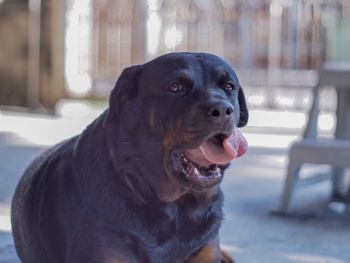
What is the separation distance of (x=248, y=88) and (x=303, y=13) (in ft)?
5.45

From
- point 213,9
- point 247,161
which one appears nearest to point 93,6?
point 213,9

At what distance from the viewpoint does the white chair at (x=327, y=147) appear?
19.6 feet

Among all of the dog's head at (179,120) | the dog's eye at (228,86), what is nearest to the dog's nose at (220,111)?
the dog's head at (179,120)

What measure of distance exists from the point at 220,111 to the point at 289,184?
136 inches

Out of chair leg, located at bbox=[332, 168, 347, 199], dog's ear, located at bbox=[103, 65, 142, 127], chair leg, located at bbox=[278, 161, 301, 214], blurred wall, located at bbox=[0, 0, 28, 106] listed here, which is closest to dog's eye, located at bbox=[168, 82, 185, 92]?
dog's ear, located at bbox=[103, 65, 142, 127]

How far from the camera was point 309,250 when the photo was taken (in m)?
5.09

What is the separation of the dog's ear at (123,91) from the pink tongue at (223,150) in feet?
1.19

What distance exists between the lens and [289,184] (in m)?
6.21

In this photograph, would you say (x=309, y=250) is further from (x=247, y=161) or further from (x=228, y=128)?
(x=247, y=161)

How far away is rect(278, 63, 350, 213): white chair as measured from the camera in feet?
19.6

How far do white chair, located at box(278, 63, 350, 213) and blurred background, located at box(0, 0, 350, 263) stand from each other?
0.26 m

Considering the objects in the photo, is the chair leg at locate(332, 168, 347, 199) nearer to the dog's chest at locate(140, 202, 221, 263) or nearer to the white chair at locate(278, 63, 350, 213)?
the white chair at locate(278, 63, 350, 213)

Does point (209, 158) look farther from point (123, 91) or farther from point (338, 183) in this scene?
point (338, 183)

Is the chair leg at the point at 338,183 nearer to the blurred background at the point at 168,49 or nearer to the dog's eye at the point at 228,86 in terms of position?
the blurred background at the point at 168,49
